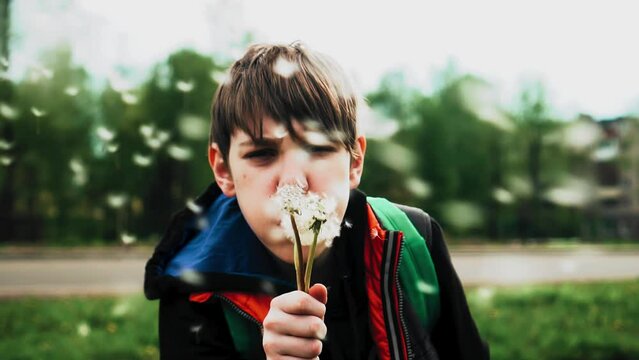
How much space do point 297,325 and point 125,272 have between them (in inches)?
417

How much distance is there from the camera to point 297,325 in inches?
42.2

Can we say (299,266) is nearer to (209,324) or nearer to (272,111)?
(272,111)

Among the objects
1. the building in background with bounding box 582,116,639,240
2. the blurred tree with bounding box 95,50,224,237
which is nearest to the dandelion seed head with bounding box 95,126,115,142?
the blurred tree with bounding box 95,50,224,237

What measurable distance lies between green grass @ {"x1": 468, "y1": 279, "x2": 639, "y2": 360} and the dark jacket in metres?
2.82

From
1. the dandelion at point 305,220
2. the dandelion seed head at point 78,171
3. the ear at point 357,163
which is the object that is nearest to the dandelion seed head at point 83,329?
the ear at point 357,163

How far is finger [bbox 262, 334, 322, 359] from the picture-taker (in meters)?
1.09

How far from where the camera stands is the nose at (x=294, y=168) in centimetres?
132

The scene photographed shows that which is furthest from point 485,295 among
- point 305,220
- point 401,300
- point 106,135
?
point 305,220

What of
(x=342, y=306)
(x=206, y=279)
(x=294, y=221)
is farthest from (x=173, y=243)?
(x=294, y=221)

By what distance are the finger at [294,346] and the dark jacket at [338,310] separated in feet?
1.56

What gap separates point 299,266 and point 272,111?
0.58 meters

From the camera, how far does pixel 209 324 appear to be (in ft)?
5.33

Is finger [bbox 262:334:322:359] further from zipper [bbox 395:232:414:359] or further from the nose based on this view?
zipper [bbox 395:232:414:359]

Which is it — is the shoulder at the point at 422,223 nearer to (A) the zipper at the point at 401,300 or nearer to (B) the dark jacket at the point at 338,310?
(B) the dark jacket at the point at 338,310
